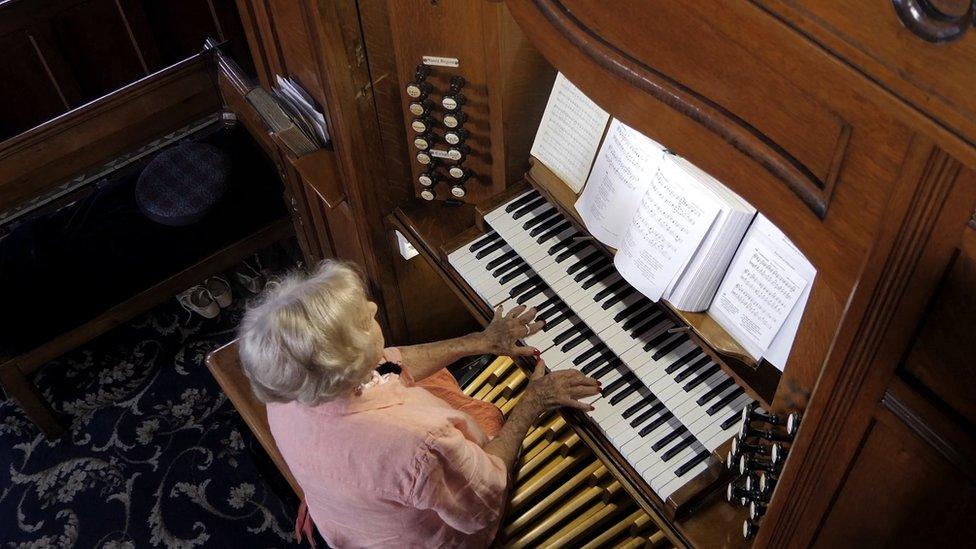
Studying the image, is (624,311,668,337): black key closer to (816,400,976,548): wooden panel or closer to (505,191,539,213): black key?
(505,191,539,213): black key

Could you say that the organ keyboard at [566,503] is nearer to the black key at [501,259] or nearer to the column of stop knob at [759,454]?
the black key at [501,259]

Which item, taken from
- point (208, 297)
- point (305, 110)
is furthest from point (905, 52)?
point (208, 297)

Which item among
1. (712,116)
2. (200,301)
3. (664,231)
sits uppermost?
(712,116)

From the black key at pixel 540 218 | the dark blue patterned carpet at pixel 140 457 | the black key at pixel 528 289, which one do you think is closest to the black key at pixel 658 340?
the black key at pixel 528 289

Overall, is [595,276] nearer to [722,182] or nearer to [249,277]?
[722,182]

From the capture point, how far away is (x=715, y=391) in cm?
191

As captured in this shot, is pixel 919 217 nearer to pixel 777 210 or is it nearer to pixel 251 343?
pixel 777 210

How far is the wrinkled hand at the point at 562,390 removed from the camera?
195 centimetres

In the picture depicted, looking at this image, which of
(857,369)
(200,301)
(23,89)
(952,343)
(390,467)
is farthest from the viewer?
(23,89)

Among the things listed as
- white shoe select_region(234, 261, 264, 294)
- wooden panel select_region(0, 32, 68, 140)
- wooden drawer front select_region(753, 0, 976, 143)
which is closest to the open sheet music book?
wooden drawer front select_region(753, 0, 976, 143)

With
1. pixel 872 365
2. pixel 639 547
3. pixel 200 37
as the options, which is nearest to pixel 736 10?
pixel 872 365

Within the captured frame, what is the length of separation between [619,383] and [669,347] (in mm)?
138

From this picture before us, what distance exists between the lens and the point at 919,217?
861 mm

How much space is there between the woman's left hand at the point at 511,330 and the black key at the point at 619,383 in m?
0.21
